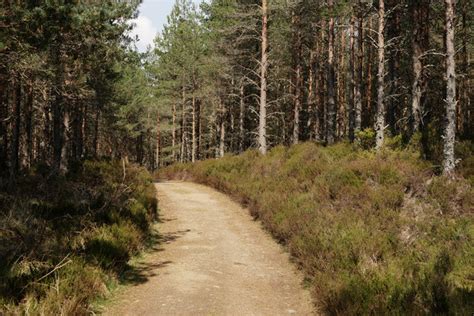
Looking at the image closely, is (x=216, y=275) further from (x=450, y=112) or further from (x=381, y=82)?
(x=381, y=82)

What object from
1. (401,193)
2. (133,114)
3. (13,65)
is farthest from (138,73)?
(401,193)

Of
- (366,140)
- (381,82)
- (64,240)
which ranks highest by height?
(381,82)

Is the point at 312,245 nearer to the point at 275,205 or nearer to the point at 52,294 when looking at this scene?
the point at 275,205

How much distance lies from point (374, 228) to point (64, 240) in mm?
5748

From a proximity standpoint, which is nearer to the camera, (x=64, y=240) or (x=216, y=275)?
(x=64, y=240)

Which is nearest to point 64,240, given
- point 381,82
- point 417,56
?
point 381,82

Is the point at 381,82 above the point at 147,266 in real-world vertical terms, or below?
above

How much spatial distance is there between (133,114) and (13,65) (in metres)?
37.7

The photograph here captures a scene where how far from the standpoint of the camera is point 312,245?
787 centimetres

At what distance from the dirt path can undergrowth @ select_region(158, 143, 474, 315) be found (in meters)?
0.49

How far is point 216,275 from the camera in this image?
7824mm

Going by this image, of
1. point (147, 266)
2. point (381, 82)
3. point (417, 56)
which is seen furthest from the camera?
point (417, 56)

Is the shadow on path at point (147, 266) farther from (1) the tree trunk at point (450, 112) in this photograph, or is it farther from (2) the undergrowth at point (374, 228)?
(1) the tree trunk at point (450, 112)

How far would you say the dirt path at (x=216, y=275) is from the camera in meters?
6.31
